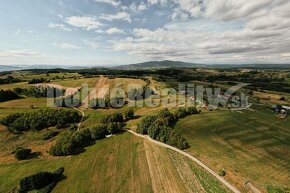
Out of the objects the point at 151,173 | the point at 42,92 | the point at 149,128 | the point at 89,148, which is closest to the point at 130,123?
the point at 149,128

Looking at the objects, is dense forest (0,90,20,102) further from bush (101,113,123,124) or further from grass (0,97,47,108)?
bush (101,113,123,124)

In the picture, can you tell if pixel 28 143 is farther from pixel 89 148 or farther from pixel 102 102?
pixel 102 102

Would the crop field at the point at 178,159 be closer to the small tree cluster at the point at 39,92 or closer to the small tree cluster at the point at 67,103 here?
the small tree cluster at the point at 67,103

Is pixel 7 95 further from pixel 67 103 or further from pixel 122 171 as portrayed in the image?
pixel 122 171

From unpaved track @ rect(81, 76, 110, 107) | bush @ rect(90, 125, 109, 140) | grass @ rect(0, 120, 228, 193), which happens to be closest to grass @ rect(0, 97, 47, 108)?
unpaved track @ rect(81, 76, 110, 107)

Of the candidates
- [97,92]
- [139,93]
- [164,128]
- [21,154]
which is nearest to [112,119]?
[164,128]

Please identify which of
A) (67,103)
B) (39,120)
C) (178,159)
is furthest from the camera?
(67,103)

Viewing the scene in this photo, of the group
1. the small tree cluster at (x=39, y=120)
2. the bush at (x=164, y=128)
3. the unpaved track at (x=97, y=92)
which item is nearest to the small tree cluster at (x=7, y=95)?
the small tree cluster at (x=39, y=120)
